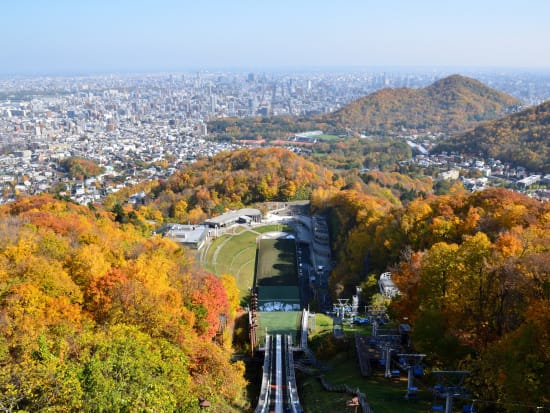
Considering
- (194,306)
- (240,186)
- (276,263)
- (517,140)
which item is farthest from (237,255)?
(517,140)

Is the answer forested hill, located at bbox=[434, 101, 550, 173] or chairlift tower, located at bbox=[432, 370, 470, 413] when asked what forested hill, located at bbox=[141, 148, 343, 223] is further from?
forested hill, located at bbox=[434, 101, 550, 173]

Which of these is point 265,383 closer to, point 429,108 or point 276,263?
point 276,263

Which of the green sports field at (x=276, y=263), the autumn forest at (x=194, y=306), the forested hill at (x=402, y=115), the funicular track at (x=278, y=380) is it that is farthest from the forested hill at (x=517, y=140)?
the funicular track at (x=278, y=380)

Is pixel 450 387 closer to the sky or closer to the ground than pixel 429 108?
closer to the ground

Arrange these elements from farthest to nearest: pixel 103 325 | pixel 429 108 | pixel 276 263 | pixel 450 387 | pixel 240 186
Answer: pixel 429 108 → pixel 240 186 → pixel 276 263 → pixel 103 325 → pixel 450 387

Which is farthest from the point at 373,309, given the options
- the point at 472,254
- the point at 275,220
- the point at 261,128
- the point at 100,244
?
the point at 261,128

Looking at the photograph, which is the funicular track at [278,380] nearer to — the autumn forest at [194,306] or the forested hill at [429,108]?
the autumn forest at [194,306]

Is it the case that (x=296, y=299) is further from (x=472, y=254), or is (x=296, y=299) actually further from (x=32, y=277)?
(x=32, y=277)
